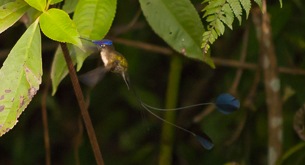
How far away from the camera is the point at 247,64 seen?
196 cm

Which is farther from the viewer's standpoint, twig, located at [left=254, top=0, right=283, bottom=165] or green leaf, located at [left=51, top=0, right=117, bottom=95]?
twig, located at [left=254, top=0, right=283, bottom=165]

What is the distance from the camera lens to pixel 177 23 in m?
1.35

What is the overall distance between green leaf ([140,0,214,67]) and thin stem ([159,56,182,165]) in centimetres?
40

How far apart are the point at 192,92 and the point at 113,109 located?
327 millimetres

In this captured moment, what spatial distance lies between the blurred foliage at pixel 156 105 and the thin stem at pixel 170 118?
3.1 inches

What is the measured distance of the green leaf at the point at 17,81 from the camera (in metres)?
1.12

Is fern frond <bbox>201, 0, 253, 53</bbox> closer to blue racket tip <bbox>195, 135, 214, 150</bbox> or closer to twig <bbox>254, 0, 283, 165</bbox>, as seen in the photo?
blue racket tip <bbox>195, 135, 214, 150</bbox>

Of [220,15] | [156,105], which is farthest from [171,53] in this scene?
[220,15]

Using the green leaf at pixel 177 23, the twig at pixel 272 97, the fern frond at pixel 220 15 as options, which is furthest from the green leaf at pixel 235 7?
the twig at pixel 272 97

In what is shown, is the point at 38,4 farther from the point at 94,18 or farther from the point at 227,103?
the point at 227,103

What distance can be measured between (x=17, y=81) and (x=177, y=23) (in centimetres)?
37

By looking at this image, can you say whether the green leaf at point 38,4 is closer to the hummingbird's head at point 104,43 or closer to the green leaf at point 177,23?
the hummingbird's head at point 104,43

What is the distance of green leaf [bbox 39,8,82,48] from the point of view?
1081mm

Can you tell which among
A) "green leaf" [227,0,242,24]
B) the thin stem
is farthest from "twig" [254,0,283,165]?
"green leaf" [227,0,242,24]
